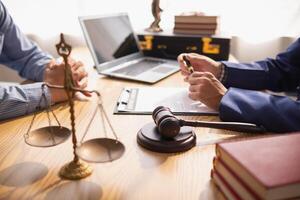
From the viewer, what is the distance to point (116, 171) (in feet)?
2.07

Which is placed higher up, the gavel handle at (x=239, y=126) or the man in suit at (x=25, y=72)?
the man in suit at (x=25, y=72)

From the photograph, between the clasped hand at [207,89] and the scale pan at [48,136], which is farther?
the clasped hand at [207,89]

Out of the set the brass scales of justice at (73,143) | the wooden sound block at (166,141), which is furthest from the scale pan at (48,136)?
the wooden sound block at (166,141)

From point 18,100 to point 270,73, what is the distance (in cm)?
91

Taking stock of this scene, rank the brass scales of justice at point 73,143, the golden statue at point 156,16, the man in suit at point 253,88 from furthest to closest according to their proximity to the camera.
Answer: the golden statue at point 156,16
the man in suit at point 253,88
the brass scales of justice at point 73,143

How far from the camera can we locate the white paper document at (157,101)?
912 millimetres

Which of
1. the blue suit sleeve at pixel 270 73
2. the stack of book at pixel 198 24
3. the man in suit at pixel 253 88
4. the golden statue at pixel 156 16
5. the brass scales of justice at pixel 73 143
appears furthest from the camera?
the golden statue at pixel 156 16

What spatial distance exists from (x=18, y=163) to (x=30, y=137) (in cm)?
7

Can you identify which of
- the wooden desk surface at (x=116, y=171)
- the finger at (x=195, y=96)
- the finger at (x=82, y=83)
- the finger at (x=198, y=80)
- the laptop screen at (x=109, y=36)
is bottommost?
the wooden desk surface at (x=116, y=171)

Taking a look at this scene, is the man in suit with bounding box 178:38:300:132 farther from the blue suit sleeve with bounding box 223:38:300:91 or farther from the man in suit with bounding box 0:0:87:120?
the man in suit with bounding box 0:0:87:120

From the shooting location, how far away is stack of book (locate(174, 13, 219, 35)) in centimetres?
148

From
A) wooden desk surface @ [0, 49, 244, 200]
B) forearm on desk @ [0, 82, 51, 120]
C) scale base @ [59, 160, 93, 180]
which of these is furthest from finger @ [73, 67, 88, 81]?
scale base @ [59, 160, 93, 180]

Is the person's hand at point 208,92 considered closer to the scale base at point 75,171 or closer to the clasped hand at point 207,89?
the clasped hand at point 207,89

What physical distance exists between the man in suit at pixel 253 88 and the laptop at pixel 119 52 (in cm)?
19
